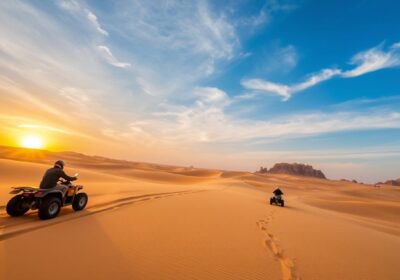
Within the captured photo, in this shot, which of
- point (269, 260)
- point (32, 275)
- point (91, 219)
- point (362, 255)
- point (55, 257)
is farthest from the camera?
point (91, 219)

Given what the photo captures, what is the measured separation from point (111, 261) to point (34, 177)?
19288 millimetres

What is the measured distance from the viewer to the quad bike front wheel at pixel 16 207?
6.24 m

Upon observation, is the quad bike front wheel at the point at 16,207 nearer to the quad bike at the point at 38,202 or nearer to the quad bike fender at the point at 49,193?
the quad bike at the point at 38,202

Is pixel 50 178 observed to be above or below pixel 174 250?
above

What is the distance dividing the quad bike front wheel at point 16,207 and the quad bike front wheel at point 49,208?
2.35 ft

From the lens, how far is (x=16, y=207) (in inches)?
249

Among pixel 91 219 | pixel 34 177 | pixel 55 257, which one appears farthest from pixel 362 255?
pixel 34 177

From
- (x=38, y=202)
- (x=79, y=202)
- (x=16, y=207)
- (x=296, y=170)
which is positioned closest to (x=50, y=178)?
(x=38, y=202)

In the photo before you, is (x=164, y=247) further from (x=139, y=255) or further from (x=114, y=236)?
(x=114, y=236)

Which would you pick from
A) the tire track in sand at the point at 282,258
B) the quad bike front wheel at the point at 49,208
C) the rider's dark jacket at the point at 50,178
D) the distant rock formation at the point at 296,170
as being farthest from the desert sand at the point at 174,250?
the distant rock formation at the point at 296,170

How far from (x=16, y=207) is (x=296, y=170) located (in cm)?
12277

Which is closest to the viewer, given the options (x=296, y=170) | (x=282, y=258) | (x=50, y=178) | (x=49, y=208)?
(x=282, y=258)

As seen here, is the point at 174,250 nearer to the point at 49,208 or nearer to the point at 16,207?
the point at 49,208

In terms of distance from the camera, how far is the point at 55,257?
3867 millimetres
